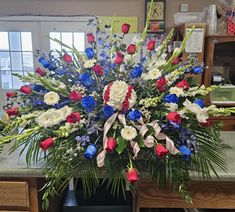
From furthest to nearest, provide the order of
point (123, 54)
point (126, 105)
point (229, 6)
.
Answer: point (229, 6)
point (123, 54)
point (126, 105)

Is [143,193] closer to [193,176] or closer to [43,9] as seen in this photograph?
[193,176]

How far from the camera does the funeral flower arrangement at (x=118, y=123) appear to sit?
93 centimetres

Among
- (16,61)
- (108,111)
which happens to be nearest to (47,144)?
(108,111)

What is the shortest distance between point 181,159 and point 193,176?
105 mm

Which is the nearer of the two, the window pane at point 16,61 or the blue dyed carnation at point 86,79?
the blue dyed carnation at point 86,79

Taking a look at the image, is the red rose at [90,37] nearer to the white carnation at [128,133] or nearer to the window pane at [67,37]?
the white carnation at [128,133]

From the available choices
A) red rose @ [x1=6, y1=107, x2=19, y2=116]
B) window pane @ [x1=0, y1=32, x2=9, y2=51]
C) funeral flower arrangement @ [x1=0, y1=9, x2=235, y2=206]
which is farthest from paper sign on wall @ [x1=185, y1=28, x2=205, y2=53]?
window pane @ [x1=0, y1=32, x2=9, y2=51]

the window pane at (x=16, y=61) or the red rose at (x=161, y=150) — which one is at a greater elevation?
the window pane at (x=16, y=61)

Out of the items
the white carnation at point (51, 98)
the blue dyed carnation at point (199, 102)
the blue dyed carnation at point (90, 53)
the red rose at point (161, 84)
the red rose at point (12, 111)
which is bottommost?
the red rose at point (12, 111)

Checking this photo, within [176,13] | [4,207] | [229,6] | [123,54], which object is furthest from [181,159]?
[176,13]

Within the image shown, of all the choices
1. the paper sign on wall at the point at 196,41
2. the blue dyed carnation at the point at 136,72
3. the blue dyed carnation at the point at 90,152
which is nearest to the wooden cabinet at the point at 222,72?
the paper sign on wall at the point at 196,41

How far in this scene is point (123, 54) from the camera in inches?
43.6

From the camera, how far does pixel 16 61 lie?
338cm

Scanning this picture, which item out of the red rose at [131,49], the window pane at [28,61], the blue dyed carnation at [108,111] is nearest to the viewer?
the blue dyed carnation at [108,111]
